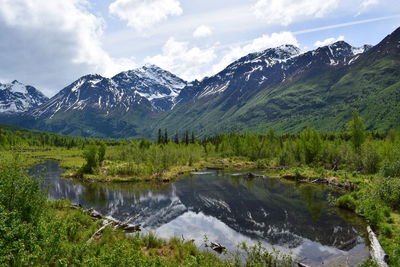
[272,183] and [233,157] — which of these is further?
[233,157]

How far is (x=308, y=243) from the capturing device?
32719 millimetres

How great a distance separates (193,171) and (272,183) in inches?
1395

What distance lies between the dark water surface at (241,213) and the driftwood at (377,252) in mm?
1036

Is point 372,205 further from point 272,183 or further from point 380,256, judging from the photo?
point 272,183

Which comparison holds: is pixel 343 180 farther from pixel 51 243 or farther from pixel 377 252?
pixel 51 243

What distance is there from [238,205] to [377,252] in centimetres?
2706

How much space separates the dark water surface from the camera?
1273 inches

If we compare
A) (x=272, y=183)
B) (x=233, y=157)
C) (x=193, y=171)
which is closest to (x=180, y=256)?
(x=272, y=183)

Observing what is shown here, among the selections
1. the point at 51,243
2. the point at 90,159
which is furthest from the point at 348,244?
the point at 90,159

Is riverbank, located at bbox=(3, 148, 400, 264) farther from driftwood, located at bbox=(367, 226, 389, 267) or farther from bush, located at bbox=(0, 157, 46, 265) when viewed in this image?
bush, located at bbox=(0, 157, 46, 265)

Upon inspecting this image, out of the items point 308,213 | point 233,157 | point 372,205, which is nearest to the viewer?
point 372,205

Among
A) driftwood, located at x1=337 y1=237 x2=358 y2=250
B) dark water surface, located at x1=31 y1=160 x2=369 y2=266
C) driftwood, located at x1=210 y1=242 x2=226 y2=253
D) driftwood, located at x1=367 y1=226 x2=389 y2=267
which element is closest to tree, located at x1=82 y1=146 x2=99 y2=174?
dark water surface, located at x1=31 y1=160 x2=369 y2=266

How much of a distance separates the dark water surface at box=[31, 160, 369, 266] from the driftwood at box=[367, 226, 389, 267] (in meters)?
1.04

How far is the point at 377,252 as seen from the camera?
86.5 ft
